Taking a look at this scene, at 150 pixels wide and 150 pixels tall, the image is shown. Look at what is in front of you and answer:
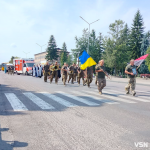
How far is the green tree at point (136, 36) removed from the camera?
6019cm

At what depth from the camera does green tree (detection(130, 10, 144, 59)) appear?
6019 cm

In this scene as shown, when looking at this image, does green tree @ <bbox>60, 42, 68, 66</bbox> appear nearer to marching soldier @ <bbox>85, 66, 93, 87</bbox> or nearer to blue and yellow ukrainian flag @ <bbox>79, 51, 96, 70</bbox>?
blue and yellow ukrainian flag @ <bbox>79, 51, 96, 70</bbox>

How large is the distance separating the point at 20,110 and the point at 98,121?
2.61 metres

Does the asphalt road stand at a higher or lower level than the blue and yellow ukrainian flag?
lower

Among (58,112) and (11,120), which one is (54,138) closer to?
(11,120)

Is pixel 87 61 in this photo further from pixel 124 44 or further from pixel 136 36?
pixel 136 36

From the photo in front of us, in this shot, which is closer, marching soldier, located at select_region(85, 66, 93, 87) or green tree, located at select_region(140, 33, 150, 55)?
marching soldier, located at select_region(85, 66, 93, 87)

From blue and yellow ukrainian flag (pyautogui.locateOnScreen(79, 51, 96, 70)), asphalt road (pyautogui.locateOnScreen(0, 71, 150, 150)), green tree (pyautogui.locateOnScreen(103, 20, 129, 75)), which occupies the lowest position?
asphalt road (pyautogui.locateOnScreen(0, 71, 150, 150))

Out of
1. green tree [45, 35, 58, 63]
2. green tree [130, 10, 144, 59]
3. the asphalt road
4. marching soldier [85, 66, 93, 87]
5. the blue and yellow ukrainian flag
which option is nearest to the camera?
the asphalt road

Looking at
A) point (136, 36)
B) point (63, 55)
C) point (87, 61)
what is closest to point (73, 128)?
point (87, 61)

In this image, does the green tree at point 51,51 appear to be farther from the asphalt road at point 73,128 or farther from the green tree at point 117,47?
the asphalt road at point 73,128

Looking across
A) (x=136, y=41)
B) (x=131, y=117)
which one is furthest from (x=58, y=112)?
(x=136, y=41)

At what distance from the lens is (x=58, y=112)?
6.43 m

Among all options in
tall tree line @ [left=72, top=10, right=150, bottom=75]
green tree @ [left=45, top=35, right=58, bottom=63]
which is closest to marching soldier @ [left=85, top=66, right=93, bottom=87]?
tall tree line @ [left=72, top=10, right=150, bottom=75]
